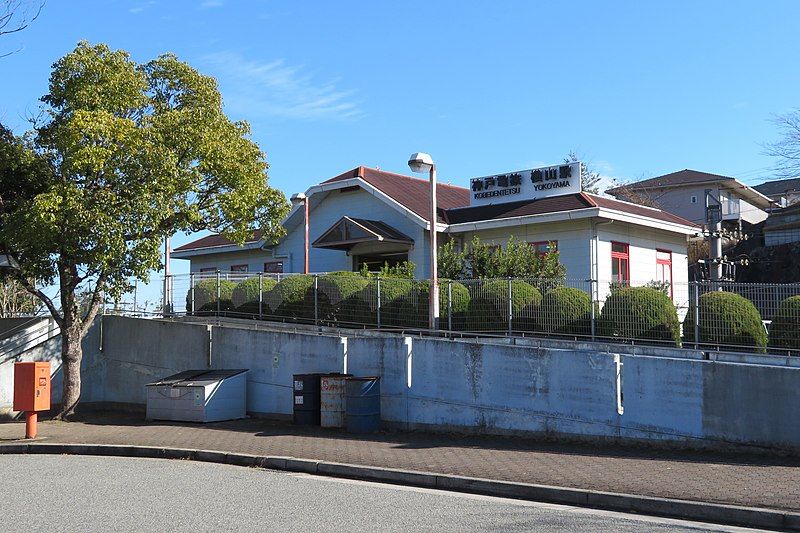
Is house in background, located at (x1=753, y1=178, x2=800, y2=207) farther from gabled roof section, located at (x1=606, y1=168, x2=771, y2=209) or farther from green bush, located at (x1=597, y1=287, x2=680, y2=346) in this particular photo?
green bush, located at (x1=597, y1=287, x2=680, y2=346)

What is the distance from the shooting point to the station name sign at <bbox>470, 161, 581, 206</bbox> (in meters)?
25.0

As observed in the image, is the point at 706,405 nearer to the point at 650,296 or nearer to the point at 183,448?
the point at 650,296

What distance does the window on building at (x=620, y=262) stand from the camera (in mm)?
24719

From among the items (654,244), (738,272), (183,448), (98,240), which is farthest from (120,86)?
(738,272)

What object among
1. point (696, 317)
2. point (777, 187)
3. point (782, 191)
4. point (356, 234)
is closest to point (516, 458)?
point (696, 317)

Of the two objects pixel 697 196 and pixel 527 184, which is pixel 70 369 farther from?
pixel 697 196

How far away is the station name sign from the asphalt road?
51.8 feet

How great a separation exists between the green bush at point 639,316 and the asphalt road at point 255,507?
6603mm

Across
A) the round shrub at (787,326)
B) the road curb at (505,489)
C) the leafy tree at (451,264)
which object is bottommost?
the road curb at (505,489)

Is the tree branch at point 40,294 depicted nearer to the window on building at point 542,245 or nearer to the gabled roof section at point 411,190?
the gabled roof section at point 411,190

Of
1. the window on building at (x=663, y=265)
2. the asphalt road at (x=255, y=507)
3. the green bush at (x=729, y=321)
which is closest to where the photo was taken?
the asphalt road at (x=255, y=507)

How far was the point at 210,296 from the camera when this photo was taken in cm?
2309

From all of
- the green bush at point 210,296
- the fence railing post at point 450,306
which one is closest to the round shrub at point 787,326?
the fence railing post at point 450,306

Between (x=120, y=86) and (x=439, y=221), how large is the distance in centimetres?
1079
